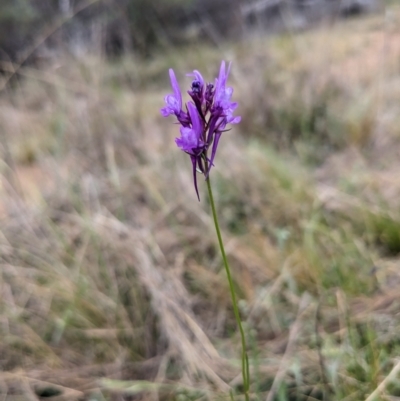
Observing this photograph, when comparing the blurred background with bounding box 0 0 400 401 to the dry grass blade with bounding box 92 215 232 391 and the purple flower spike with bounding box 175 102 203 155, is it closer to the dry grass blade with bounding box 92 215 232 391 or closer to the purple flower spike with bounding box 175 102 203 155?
the dry grass blade with bounding box 92 215 232 391

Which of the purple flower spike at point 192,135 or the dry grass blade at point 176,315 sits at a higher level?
the purple flower spike at point 192,135

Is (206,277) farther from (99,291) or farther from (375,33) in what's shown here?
(375,33)

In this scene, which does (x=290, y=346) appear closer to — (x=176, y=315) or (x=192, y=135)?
(x=176, y=315)

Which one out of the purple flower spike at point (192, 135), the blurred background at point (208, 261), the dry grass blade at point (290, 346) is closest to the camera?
the purple flower spike at point (192, 135)

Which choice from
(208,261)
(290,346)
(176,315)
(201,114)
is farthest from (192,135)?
(208,261)

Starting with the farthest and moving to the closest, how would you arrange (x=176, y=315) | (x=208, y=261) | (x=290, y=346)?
A: (x=208, y=261) < (x=176, y=315) < (x=290, y=346)

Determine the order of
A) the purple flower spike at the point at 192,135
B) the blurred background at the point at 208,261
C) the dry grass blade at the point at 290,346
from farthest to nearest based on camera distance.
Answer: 1. the blurred background at the point at 208,261
2. the dry grass blade at the point at 290,346
3. the purple flower spike at the point at 192,135

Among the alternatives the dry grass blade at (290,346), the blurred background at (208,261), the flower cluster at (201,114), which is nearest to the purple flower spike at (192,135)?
the flower cluster at (201,114)

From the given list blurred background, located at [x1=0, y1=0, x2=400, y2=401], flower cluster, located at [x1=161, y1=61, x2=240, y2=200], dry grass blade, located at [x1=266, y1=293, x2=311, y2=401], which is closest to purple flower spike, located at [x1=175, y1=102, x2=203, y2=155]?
flower cluster, located at [x1=161, y1=61, x2=240, y2=200]

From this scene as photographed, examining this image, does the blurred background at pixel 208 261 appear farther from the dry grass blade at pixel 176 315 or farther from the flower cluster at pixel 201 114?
the flower cluster at pixel 201 114
